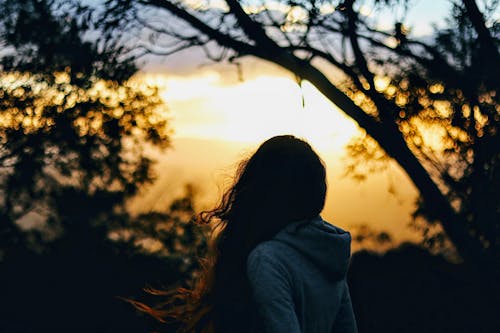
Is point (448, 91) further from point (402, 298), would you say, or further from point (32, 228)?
A: point (32, 228)

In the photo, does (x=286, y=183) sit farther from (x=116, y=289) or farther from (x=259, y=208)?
(x=116, y=289)

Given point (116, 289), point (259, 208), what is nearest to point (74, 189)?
point (116, 289)

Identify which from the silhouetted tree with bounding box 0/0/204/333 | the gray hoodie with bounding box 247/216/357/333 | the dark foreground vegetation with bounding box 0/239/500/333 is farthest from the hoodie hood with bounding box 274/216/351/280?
the dark foreground vegetation with bounding box 0/239/500/333

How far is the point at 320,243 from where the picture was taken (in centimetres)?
175

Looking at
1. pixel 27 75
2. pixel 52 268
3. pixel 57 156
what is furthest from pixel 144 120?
pixel 52 268

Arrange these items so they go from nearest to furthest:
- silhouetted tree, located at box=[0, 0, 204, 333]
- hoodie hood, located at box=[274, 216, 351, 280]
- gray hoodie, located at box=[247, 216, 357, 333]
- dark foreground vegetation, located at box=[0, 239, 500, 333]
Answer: gray hoodie, located at box=[247, 216, 357, 333] → hoodie hood, located at box=[274, 216, 351, 280] → silhouetted tree, located at box=[0, 0, 204, 333] → dark foreground vegetation, located at box=[0, 239, 500, 333]

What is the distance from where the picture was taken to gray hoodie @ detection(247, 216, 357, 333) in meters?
1.55

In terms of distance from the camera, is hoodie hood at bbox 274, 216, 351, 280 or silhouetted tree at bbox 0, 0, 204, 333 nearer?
hoodie hood at bbox 274, 216, 351, 280

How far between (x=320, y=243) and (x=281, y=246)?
0.53 ft

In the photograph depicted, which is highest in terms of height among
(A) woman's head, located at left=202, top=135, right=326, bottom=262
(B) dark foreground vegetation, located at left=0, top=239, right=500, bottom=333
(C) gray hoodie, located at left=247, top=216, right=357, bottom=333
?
(A) woman's head, located at left=202, top=135, right=326, bottom=262

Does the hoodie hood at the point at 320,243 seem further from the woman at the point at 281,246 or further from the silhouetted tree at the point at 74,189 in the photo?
the silhouetted tree at the point at 74,189

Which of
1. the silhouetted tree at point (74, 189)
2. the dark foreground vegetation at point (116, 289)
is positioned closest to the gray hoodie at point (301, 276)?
the silhouetted tree at point (74, 189)

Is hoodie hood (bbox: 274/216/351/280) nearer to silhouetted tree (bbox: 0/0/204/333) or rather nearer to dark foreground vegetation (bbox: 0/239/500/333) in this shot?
silhouetted tree (bbox: 0/0/204/333)

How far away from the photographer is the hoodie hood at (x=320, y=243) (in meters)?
1.69
